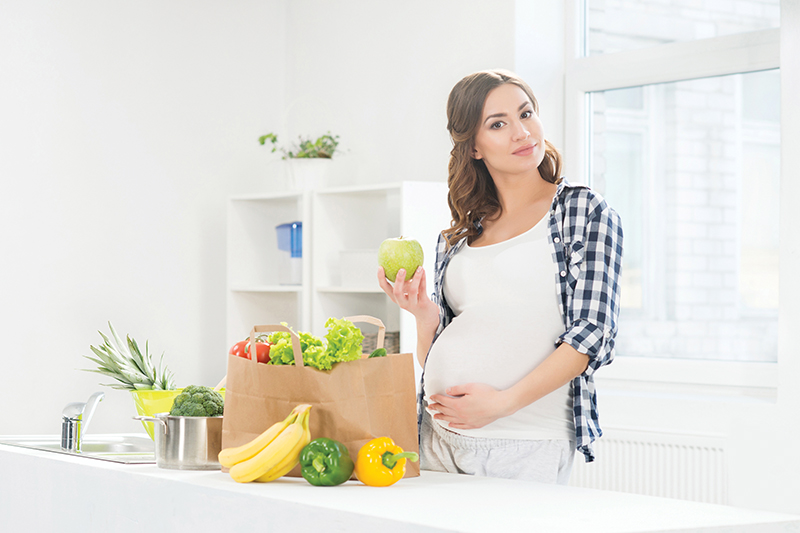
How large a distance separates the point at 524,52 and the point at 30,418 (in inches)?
88.8

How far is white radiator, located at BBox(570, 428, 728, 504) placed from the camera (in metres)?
2.57

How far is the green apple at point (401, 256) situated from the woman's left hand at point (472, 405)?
237 millimetres

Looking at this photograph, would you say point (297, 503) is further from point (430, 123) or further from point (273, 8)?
point (273, 8)

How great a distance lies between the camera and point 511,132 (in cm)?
167

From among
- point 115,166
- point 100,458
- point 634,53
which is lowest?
point 100,458

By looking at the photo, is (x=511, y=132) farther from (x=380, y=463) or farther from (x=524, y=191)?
(x=380, y=463)

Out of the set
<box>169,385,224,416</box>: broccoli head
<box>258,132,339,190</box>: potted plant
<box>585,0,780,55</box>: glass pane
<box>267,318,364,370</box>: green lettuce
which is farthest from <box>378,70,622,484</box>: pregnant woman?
<box>258,132,339,190</box>: potted plant

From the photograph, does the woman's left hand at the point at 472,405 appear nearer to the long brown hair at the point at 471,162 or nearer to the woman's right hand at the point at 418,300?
the woman's right hand at the point at 418,300

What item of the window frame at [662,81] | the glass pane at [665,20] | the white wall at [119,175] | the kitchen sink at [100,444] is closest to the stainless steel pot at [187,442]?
the kitchen sink at [100,444]

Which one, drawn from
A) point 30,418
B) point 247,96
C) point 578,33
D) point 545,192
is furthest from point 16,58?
point 545,192

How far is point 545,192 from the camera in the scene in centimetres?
172

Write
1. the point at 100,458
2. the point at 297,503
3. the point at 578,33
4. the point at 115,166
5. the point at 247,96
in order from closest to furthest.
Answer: the point at 297,503
the point at 100,458
the point at 578,33
the point at 115,166
the point at 247,96

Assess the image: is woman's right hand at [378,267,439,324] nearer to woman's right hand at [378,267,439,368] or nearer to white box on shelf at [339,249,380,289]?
woman's right hand at [378,267,439,368]

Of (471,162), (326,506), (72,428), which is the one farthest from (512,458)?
(72,428)
